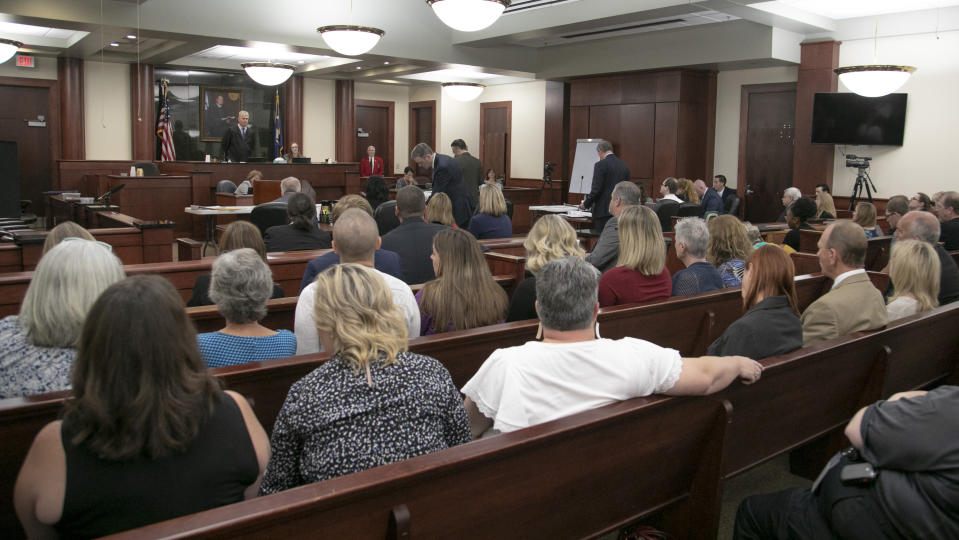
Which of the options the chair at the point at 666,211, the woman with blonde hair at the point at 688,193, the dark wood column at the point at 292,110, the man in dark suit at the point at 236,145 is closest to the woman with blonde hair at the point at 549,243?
the chair at the point at 666,211

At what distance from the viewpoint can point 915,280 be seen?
11.3 ft

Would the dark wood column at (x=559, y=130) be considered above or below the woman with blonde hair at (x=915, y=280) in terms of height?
above

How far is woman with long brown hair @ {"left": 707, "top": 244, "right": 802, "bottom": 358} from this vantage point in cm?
251

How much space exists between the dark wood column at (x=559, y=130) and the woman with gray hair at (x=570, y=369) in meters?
11.6

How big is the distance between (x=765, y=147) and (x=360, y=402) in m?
10.6

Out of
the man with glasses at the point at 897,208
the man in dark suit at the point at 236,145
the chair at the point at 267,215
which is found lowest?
the chair at the point at 267,215

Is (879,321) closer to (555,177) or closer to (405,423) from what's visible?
(405,423)

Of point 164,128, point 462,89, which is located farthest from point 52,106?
point 462,89

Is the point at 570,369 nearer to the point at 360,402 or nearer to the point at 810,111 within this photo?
the point at 360,402

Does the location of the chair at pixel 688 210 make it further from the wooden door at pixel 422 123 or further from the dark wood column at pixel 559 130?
the wooden door at pixel 422 123

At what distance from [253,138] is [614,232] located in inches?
461

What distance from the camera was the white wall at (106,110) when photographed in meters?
13.0

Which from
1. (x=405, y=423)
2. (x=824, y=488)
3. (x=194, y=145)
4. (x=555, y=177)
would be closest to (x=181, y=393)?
(x=405, y=423)

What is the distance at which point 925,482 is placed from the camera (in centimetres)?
157
